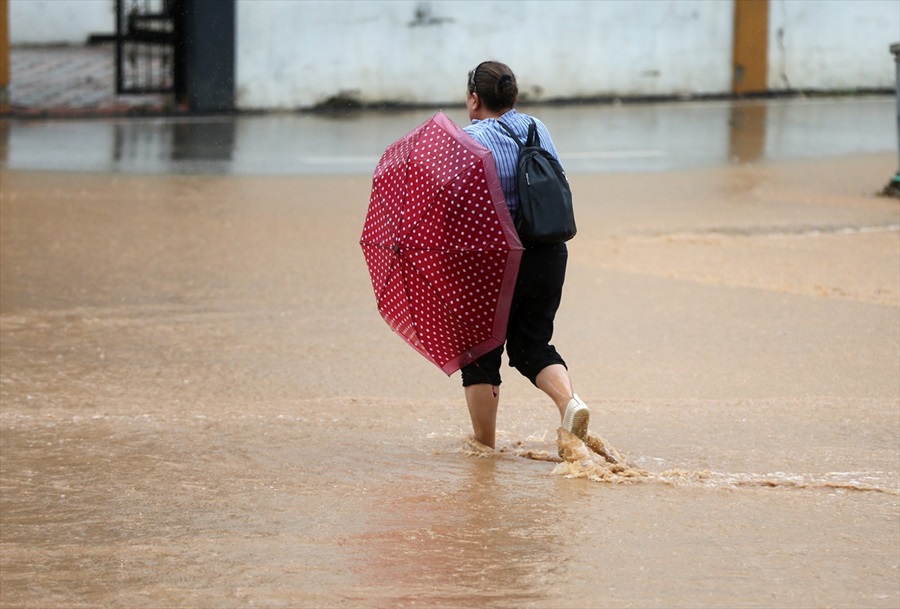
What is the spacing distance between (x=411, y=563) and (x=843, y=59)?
1790 centimetres

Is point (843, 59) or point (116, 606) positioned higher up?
point (843, 59)

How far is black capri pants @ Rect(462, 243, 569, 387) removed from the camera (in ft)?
15.0

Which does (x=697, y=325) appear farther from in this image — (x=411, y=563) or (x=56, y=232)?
(x=56, y=232)

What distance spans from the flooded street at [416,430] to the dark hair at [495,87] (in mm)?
1276

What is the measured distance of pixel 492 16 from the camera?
18547mm

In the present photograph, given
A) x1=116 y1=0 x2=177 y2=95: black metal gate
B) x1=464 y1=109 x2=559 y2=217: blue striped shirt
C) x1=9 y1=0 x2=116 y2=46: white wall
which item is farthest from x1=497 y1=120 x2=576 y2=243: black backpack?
x1=9 y1=0 x2=116 y2=46: white wall

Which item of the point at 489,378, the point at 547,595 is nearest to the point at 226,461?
the point at 489,378

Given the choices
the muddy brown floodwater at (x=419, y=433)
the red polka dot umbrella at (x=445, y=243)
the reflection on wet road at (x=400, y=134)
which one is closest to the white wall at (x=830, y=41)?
the reflection on wet road at (x=400, y=134)

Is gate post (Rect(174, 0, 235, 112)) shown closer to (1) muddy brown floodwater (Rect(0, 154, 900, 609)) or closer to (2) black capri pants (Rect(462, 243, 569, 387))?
(1) muddy brown floodwater (Rect(0, 154, 900, 609))

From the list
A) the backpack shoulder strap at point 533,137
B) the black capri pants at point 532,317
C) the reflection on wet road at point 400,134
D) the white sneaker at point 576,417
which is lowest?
the white sneaker at point 576,417

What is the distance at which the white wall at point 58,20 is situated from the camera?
867 inches

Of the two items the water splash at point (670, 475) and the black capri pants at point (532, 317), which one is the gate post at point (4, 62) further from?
the water splash at point (670, 475)

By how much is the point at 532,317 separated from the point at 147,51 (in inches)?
600

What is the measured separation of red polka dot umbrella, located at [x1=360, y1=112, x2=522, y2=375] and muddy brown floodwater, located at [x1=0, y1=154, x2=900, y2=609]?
0.55m
